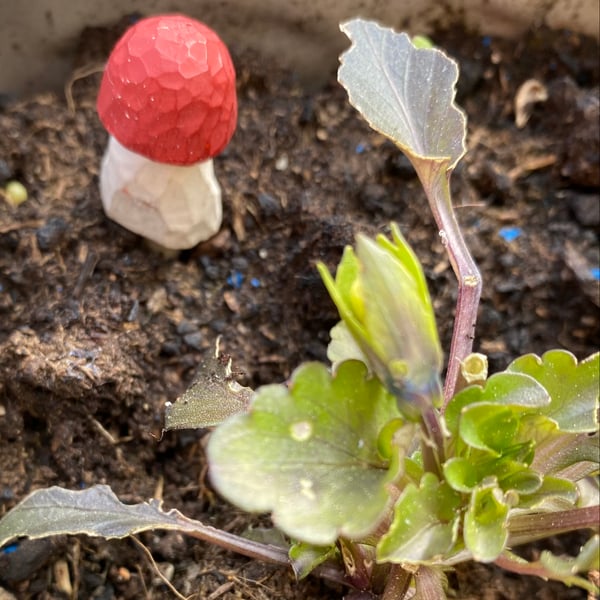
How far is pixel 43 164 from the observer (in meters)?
1.22

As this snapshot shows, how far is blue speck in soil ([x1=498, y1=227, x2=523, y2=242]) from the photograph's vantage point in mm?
1211

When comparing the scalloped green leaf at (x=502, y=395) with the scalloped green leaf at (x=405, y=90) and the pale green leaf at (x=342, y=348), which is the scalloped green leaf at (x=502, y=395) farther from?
the scalloped green leaf at (x=405, y=90)

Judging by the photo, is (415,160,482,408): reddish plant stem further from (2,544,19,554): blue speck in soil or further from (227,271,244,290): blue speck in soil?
(2,544,19,554): blue speck in soil

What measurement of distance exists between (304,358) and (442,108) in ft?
1.34

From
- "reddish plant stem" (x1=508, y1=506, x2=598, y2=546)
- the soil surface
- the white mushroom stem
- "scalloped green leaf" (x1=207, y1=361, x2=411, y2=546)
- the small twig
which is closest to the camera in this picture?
"scalloped green leaf" (x1=207, y1=361, x2=411, y2=546)

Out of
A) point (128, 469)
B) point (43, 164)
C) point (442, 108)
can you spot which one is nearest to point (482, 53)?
point (442, 108)

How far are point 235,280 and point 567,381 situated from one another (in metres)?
0.56

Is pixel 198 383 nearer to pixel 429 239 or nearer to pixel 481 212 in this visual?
→ pixel 429 239

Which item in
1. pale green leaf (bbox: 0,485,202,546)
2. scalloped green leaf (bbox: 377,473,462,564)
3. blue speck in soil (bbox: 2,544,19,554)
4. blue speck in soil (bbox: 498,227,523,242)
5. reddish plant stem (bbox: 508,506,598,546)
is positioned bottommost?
blue speck in soil (bbox: 2,544,19,554)

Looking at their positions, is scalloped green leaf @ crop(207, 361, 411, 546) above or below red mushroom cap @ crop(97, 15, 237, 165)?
below

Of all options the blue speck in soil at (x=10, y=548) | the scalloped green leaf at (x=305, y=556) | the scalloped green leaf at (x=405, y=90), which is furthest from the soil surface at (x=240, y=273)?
the scalloped green leaf at (x=405, y=90)

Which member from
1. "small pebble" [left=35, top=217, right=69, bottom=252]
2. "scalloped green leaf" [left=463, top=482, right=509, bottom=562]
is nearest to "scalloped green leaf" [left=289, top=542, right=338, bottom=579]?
"scalloped green leaf" [left=463, top=482, right=509, bottom=562]

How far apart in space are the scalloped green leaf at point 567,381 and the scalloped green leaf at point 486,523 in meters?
0.11

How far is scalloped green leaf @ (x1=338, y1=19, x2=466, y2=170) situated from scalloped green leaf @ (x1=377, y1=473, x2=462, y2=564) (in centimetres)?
39
